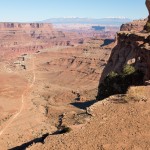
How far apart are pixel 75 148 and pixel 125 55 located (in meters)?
38.9

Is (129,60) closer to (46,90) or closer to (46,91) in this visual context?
(46,91)

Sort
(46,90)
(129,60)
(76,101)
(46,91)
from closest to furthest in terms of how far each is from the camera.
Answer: (129,60)
(76,101)
(46,91)
(46,90)

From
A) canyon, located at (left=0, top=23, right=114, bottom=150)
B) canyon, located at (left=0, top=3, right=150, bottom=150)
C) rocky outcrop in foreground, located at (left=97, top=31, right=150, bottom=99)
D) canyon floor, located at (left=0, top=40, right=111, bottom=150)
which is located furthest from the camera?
canyon, located at (left=0, top=23, right=114, bottom=150)

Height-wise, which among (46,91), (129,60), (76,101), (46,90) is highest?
(129,60)

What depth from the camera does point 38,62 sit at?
144875 millimetres

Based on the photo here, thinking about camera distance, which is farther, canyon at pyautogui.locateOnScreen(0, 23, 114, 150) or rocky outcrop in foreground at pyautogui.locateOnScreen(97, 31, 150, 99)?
canyon at pyautogui.locateOnScreen(0, 23, 114, 150)

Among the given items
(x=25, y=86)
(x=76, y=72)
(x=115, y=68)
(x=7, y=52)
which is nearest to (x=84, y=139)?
(x=115, y=68)

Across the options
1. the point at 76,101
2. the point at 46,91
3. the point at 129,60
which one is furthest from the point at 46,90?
the point at 129,60

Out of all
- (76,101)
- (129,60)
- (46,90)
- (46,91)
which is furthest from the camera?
(46,90)

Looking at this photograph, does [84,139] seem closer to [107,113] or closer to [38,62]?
[107,113]

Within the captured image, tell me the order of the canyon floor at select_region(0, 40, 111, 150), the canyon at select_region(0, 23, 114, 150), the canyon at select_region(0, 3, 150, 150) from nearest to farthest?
the canyon at select_region(0, 3, 150, 150) → the canyon floor at select_region(0, 40, 111, 150) → the canyon at select_region(0, 23, 114, 150)

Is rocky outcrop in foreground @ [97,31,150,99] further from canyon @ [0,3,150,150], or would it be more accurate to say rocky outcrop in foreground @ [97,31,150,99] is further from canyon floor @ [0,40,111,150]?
canyon floor @ [0,40,111,150]

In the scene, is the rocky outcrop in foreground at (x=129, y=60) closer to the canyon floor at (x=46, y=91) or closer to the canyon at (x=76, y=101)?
the canyon at (x=76, y=101)

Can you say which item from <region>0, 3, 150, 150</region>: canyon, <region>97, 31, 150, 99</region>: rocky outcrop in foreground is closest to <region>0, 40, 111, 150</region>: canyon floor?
<region>0, 3, 150, 150</region>: canyon
